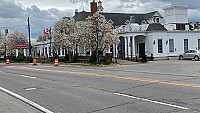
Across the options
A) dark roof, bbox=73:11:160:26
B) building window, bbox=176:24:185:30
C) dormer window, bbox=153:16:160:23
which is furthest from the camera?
dark roof, bbox=73:11:160:26

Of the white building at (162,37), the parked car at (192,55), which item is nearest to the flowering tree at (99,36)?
the white building at (162,37)

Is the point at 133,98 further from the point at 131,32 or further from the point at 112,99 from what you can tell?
the point at 131,32

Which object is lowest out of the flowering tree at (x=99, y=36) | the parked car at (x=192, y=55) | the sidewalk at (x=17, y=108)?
the sidewalk at (x=17, y=108)

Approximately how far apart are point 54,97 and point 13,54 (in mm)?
63911

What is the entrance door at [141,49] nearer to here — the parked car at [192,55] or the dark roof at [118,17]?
the parked car at [192,55]

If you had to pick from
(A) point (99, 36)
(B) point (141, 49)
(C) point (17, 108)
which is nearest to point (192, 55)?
(B) point (141, 49)

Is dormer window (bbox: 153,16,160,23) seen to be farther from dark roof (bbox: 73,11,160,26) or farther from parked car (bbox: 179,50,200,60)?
parked car (bbox: 179,50,200,60)

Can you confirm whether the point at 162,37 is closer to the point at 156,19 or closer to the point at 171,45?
the point at 171,45

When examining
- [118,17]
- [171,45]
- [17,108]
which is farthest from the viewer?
[118,17]

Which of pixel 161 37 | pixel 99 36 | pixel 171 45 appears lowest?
pixel 171 45

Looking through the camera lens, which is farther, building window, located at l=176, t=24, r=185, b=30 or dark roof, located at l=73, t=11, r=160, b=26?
dark roof, located at l=73, t=11, r=160, b=26

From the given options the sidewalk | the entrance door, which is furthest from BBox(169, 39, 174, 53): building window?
the sidewalk


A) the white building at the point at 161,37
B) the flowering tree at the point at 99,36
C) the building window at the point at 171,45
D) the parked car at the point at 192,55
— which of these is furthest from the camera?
the building window at the point at 171,45

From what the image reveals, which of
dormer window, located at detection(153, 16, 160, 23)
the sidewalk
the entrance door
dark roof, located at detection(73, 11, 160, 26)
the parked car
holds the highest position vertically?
dark roof, located at detection(73, 11, 160, 26)
